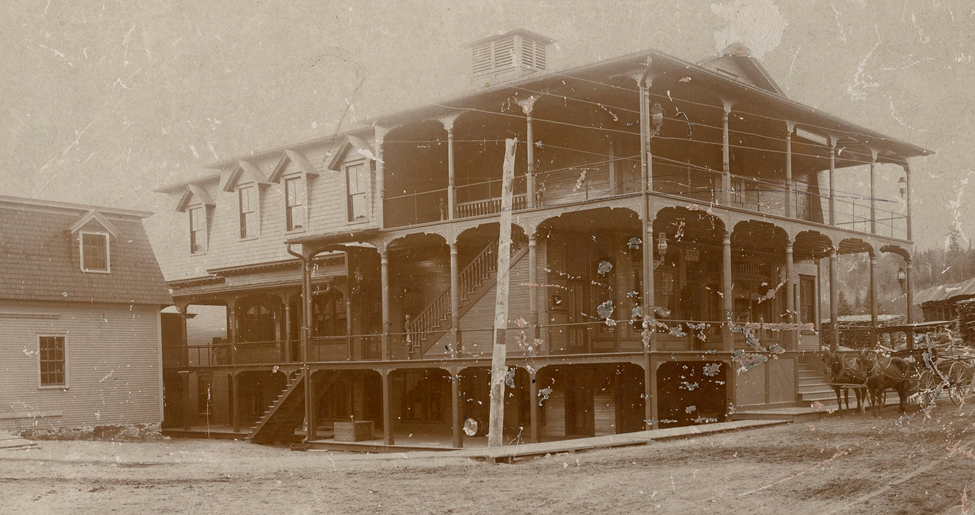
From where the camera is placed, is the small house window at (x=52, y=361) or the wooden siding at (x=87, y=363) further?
the small house window at (x=52, y=361)

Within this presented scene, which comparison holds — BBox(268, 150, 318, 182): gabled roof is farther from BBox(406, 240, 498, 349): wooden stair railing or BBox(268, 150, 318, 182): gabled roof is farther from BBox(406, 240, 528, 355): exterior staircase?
BBox(406, 240, 528, 355): exterior staircase

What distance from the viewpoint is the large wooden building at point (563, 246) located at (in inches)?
912

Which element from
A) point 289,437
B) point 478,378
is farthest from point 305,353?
point 478,378

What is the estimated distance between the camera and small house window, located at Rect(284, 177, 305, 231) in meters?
32.9

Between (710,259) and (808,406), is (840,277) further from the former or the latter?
(808,406)

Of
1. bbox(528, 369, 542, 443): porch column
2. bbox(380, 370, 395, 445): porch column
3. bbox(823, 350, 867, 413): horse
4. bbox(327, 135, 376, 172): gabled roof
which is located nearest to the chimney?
bbox(327, 135, 376, 172): gabled roof

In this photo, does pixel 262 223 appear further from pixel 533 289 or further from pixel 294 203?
pixel 533 289

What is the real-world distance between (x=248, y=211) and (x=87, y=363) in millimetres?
8133

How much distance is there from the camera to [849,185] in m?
34.9

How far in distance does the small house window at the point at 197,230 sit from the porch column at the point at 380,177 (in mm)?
10829

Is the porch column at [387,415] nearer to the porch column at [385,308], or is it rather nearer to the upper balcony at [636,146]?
the porch column at [385,308]

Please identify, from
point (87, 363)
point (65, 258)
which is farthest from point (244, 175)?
point (87, 363)

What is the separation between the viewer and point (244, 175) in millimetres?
34781

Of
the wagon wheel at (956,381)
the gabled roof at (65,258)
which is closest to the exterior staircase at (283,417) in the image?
the gabled roof at (65,258)
